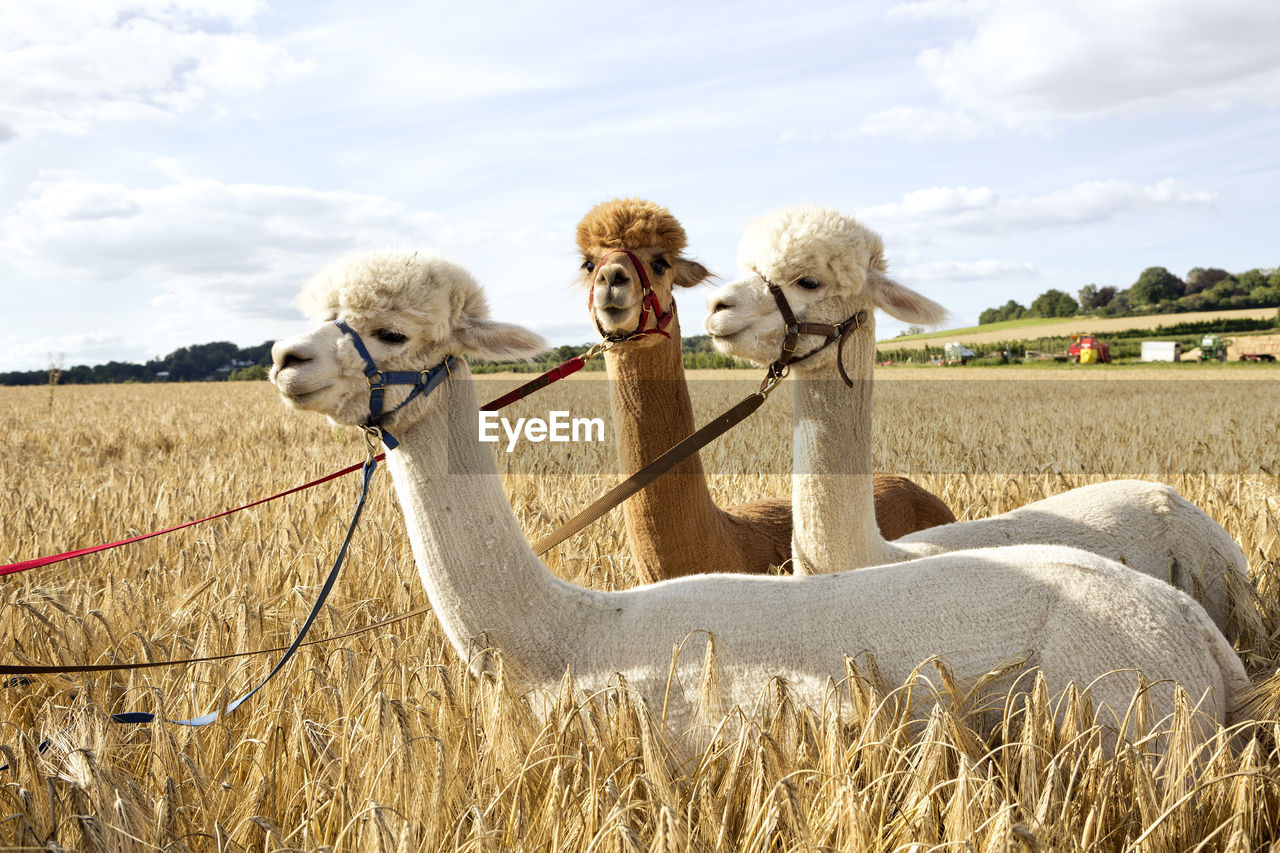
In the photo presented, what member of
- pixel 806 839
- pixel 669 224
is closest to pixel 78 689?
pixel 806 839

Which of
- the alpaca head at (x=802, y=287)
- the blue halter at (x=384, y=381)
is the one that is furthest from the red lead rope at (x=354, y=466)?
the alpaca head at (x=802, y=287)

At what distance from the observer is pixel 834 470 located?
133 inches

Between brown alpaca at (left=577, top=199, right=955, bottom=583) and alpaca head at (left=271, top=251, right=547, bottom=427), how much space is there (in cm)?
109

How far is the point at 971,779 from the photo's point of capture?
6.40 feet

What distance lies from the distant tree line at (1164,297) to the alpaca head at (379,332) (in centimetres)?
7435

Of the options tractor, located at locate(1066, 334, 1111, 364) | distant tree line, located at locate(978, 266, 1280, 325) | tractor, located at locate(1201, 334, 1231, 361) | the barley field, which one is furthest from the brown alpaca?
distant tree line, located at locate(978, 266, 1280, 325)

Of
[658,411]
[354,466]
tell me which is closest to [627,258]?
[658,411]

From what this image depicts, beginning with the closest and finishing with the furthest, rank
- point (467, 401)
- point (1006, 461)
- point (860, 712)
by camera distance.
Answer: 1. point (860, 712)
2. point (467, 401)
3. point (1006, 461)

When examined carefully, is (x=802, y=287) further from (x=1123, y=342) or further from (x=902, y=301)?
(x=1123, y=342)

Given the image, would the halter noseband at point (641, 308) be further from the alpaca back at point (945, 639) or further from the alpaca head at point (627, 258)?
the alpaca back at point (945, 639)

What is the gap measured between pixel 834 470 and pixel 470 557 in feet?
5.01

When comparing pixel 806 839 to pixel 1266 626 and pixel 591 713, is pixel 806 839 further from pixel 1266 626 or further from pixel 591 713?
pixel 1266 626

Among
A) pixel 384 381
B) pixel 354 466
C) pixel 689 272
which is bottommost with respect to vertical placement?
pixel 354 466

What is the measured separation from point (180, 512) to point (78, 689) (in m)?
3.72
